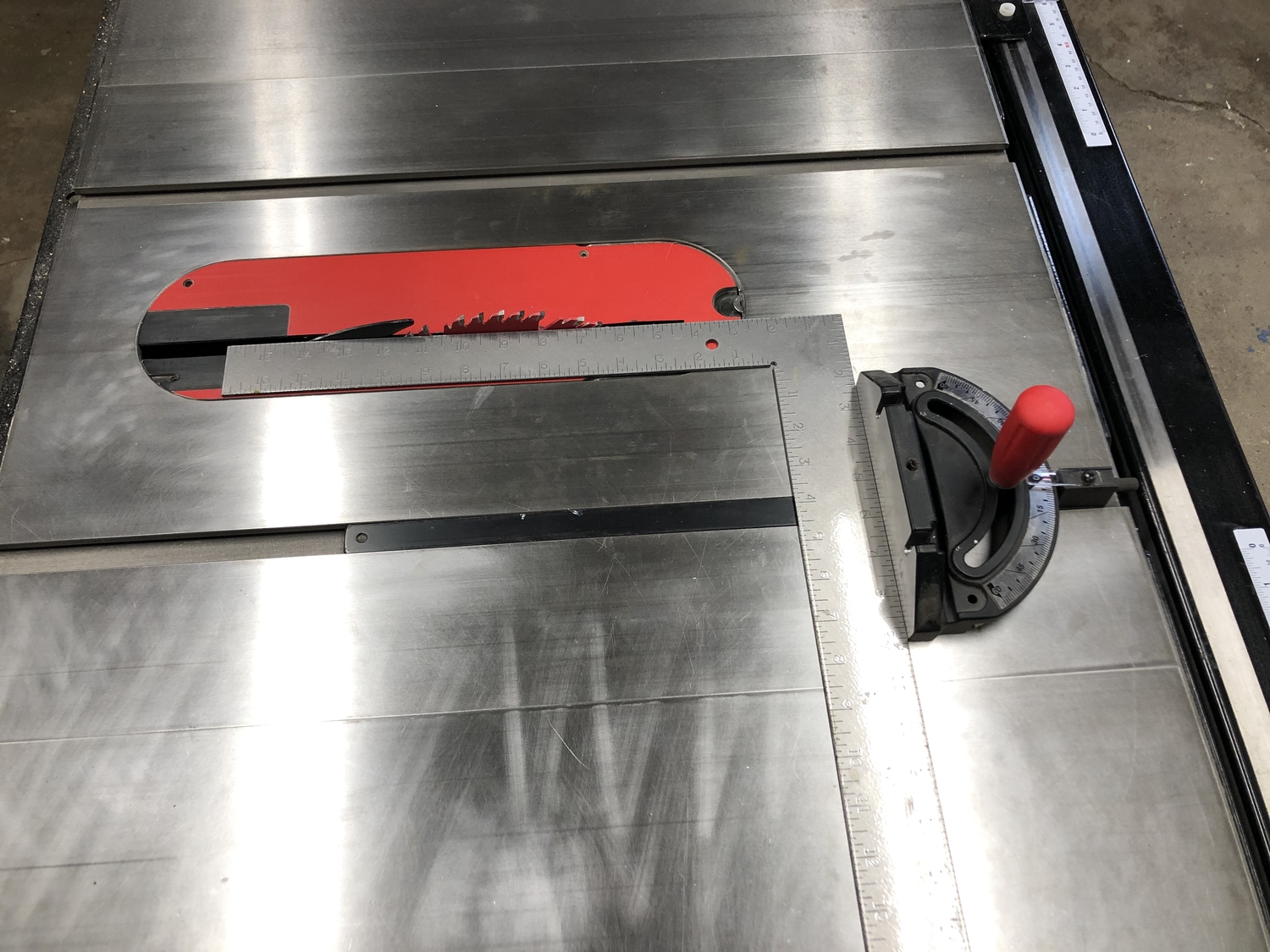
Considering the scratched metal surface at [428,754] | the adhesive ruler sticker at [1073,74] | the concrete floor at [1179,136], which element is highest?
the concrete floor at [1179,136]

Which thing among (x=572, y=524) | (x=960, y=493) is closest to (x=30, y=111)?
(x=572, y=524)

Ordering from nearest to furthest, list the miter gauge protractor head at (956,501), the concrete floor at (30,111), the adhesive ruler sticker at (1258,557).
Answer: the miter gauge protractor head at (956,501) → the adhesive ruler sticker at (1258,557) → the concrete floor at (30,111)

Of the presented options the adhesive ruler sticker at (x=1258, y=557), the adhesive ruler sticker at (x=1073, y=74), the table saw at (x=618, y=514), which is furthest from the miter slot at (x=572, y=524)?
the adhesive ruler sticker at (x=1073, y=74)

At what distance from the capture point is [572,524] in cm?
141

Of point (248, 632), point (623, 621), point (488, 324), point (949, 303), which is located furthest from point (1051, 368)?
point (248, 632)

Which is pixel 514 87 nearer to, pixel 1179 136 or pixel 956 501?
pixel 956 501

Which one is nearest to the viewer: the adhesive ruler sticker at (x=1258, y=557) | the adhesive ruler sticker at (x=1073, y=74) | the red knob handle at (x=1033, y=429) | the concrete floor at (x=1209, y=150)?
the red knob handle at (x=1033, y=429)

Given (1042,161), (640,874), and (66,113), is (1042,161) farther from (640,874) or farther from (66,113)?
(66,113)

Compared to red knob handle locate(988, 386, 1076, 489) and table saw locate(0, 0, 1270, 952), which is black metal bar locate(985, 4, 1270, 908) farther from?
red knob handle locate(988, 386, 1076, 489)

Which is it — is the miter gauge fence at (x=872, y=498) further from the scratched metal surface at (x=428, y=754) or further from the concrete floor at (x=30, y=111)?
the concrete floor at (x=30, y=111)

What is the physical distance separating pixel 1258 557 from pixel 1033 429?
581 mm

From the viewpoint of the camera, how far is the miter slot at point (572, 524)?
139cm

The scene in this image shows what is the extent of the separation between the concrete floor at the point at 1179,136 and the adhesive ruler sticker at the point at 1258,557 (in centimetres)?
125

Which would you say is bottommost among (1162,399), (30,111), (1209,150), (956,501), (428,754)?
(428,754)
